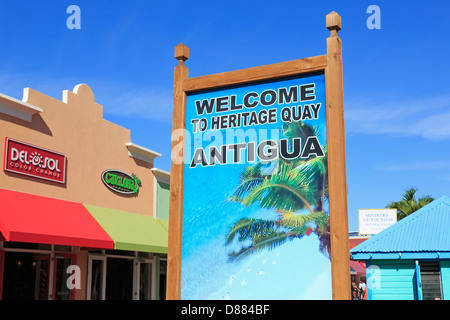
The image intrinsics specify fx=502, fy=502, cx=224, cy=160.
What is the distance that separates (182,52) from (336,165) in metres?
3.15

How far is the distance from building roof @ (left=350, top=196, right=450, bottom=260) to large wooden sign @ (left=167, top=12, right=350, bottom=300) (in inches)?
393

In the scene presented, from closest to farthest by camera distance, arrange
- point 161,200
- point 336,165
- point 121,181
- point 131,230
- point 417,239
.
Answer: point 336,165
point 417,239
point 131,230
point 121,181
point 161,200

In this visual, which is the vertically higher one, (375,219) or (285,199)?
(375,219)

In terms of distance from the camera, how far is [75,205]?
15.5 metres

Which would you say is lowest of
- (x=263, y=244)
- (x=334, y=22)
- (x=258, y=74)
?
(x=263, y=244)

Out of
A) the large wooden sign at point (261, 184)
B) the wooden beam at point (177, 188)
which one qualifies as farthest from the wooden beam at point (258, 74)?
the wooden beam at point (177, 188)

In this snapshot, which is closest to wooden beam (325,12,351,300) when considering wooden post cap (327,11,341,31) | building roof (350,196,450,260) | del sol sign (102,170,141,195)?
wooden post cap (327,11,341,31)

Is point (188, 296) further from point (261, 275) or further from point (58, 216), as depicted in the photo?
point (58, 216)

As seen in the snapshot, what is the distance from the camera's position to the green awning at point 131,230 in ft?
52.1

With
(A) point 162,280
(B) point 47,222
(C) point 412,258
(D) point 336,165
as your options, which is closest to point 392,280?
(C) point 412,258

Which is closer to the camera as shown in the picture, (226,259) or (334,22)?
(334,22)

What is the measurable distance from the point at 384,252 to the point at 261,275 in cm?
1013

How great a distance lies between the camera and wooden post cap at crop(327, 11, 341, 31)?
698cm

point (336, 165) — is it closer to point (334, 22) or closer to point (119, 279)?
point (334, 22)
